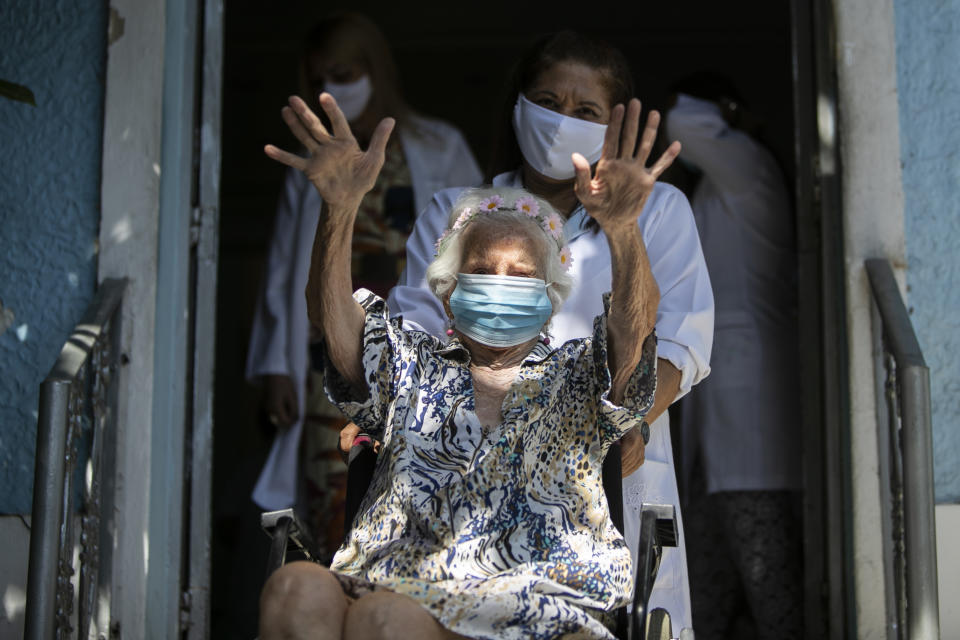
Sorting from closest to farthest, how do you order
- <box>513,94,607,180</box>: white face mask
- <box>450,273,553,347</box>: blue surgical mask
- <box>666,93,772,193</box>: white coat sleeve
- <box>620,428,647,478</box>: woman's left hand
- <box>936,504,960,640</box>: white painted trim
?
1. <box>450,273,553,347</box>: blue surgical mask
2. <box>620,428,647,478</box>: woman's left hand
3. <box>513,94,607,180</box>: white face mask
4. <box>936,504,960,640</box>: white painted trim
5. <box>666,93,772,193</box>: white coat sleeve

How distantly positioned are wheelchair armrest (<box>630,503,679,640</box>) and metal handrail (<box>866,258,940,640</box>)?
3.16 feet

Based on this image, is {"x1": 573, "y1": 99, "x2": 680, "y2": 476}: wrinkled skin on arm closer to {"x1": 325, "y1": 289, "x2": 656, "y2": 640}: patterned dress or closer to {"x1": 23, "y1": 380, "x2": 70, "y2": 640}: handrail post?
{"x1": 325, "y1": 289, "x2": 656, "y2": 640}: patterned dress

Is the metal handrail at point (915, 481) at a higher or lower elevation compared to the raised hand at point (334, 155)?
lower

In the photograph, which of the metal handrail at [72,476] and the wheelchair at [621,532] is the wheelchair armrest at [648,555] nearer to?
the wheelchair at [621,532]

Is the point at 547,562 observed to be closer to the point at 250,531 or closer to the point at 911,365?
the point at 911,365

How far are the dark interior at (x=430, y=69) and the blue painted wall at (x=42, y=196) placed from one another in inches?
110

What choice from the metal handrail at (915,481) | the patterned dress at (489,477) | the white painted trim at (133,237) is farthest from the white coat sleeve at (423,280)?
the metal handrail at (915,481)

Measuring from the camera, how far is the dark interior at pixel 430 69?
26.7ft

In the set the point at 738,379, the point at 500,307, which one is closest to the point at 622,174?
the point at 500,307

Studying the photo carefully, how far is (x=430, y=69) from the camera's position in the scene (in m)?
8.88

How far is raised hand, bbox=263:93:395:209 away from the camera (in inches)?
116

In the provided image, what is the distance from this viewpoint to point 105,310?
421 cm

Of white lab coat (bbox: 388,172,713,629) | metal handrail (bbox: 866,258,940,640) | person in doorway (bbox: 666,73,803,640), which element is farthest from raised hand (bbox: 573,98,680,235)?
person in doorway (bbox: 666,73,803,640)

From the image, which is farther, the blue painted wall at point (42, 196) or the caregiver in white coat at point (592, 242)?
the blue painted wall at point (42, 196)
